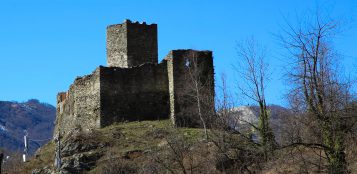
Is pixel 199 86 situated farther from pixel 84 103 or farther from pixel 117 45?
pixel 84 103

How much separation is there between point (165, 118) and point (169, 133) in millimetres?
4452

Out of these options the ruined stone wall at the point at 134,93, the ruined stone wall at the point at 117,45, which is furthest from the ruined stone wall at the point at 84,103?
the ruined stone wall at the point at 117,45

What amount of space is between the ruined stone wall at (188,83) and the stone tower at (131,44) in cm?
269

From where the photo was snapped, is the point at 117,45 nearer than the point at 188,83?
No

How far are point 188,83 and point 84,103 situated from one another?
7.52 m

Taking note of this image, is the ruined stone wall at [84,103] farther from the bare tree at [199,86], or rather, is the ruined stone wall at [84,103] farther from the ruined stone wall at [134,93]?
the bare tree at [199,86]

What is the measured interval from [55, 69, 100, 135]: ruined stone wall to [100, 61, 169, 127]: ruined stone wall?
66cm

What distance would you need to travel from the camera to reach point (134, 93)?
54.7 m

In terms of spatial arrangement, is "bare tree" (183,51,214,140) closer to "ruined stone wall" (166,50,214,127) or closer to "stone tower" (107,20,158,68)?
"ruined stone wall" (166,50,214,127)

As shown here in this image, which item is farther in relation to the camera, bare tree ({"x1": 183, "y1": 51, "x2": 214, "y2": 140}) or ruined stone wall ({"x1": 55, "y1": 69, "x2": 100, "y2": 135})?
ruined stone wall ({"x1": 55, "y1": 69, "x2": 100, "y2": 135})

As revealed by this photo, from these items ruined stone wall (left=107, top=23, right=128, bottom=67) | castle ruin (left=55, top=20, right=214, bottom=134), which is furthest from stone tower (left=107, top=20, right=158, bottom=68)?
castle ruin (left=55, top=20, right=214, bottom=134)

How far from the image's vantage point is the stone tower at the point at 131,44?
5694cm

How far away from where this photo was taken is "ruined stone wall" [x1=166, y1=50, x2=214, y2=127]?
5338 centimetres

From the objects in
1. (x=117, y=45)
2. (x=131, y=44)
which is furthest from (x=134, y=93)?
(x=117, y=45)
